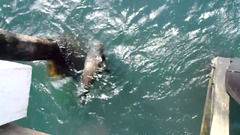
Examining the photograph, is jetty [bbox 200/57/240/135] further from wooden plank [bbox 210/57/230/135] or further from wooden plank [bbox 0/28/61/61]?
wooden plank [bbox 0/28/61/61]

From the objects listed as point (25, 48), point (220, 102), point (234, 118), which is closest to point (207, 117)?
point (220, 102)

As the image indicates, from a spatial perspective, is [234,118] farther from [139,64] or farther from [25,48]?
[25,48]

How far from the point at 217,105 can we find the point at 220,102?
0.27 feet

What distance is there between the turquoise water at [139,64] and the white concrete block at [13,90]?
3046mm

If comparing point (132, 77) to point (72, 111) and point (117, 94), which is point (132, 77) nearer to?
point (117, 94)

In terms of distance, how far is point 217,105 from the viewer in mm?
3754

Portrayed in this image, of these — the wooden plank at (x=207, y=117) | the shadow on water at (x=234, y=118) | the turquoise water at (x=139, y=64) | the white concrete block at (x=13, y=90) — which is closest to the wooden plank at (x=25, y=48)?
the turquoise water at (x=139, y=64)

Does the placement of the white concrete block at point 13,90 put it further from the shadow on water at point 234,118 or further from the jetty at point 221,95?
the shadow on water at point 234,118

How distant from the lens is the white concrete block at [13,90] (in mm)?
1917

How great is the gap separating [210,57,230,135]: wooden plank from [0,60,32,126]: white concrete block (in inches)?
89.6

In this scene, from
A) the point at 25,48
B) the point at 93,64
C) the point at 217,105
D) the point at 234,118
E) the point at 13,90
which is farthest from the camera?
the point at 93,64

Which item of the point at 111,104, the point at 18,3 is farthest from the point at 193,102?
the point at 18,3

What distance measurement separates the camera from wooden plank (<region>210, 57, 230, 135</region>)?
11.1ft

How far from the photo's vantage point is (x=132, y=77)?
17.0 ft
